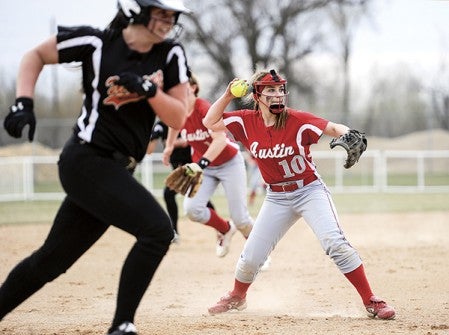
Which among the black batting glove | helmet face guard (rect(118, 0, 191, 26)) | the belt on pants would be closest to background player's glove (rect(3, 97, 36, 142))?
the black batting glove

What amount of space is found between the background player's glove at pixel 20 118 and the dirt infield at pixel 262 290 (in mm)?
1865

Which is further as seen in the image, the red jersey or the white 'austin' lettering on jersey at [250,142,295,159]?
the red jersey

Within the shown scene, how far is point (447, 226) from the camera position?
1405cm

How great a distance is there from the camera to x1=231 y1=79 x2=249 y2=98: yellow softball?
6.08 meters

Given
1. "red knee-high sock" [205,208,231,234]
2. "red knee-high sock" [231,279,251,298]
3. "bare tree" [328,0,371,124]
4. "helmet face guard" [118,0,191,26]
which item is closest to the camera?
"helmet face guard" [118,0,191,26]

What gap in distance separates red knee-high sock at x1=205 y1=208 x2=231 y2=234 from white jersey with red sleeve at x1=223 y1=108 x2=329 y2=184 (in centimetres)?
290

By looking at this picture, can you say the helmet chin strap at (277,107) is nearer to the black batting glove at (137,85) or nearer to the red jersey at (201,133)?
the black batting glove at (137,85)

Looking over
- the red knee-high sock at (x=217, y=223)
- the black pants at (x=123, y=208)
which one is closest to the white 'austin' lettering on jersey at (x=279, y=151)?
the black pants at (x=123, y=208)

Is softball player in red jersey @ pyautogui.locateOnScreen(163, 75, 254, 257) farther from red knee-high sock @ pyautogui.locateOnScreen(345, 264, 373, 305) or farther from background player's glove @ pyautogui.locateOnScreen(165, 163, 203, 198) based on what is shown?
background player's glove @ pyautogui.locateOnScreen(165, 163, 203, 198)

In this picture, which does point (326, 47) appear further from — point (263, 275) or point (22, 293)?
point (22, 293)

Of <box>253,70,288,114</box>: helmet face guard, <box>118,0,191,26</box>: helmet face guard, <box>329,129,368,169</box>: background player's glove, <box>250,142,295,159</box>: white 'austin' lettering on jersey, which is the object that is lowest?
<box>250,142,295,159</box>: white 'austin' lettering on jersey

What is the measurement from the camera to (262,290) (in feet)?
26.3

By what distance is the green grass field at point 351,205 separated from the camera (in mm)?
17375

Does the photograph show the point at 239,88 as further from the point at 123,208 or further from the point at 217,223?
the point at 217,223
